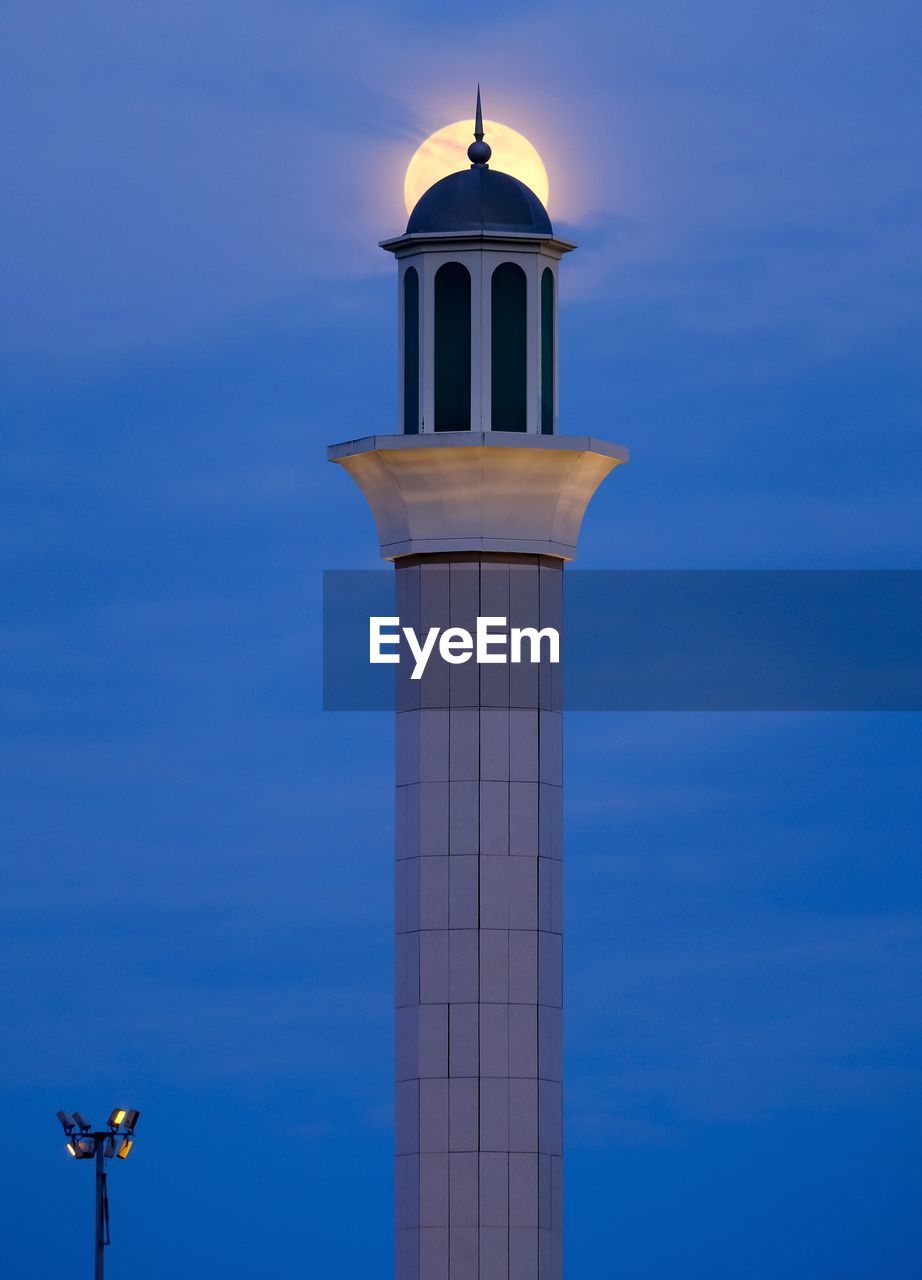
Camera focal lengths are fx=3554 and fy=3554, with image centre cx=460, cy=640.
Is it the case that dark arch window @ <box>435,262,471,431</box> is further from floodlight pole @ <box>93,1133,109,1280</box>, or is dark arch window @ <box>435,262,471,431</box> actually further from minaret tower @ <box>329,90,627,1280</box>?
floodlight pole @ <box>93,1133,109,1280</box>

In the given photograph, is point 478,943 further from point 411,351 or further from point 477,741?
point 411,351

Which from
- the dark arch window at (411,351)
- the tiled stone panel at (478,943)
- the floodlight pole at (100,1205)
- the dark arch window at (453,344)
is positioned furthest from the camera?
the floodlight pole at (100,1205)

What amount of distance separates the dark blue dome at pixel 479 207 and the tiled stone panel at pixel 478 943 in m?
5.08

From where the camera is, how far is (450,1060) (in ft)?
175

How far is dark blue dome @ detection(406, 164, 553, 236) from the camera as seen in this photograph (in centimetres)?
5444

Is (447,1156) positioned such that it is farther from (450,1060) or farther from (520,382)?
(520,382)

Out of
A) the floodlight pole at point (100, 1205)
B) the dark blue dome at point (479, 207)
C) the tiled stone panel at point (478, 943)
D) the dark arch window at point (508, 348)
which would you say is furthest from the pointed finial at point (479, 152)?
the floodlight pole at point (100, 1205)

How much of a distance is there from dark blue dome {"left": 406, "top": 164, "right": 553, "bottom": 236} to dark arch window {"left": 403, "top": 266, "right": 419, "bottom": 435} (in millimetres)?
828

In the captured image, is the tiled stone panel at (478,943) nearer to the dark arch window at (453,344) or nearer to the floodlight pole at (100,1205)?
the dark arch window at (453,344)

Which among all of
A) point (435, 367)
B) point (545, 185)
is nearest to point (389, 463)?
point (435, 367)

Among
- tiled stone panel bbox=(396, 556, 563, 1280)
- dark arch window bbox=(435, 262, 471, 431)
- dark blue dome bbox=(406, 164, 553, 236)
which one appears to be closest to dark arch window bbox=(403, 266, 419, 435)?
dark arch window bbox=(435, 262, 471, 431)

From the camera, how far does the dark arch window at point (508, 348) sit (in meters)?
54.4

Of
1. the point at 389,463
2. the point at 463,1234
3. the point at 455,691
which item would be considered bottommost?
the point at 463,1234

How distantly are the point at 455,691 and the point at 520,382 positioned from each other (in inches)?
192
